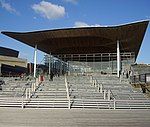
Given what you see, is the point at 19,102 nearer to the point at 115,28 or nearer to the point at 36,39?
the point at 115,28

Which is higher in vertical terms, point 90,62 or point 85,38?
point 85,38

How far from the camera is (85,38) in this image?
140ft

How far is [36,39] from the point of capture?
140 ft

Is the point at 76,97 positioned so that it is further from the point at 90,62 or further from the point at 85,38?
the point at 90,62

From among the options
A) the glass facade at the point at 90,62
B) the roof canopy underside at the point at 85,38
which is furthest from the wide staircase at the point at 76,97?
the glass facade at the point at 90,62

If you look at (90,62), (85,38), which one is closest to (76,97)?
(85,38)

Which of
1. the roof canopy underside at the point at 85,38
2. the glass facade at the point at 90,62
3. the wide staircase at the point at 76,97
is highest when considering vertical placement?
the roof canopy underside at the point at 85,38

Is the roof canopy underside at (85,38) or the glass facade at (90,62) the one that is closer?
the roof canopy underside at (85,38)

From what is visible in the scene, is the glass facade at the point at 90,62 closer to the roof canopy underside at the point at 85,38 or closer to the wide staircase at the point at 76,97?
the roof canopy underside at the point at 85,38

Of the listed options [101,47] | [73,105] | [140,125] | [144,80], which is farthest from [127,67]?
[140,125]

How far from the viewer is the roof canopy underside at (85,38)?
122ft

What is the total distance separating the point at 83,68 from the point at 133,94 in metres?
24.7

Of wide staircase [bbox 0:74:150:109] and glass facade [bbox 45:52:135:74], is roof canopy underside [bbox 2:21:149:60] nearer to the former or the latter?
glass facade [bbox 45:52:135:74]

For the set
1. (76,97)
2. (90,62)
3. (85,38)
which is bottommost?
(76,97)
